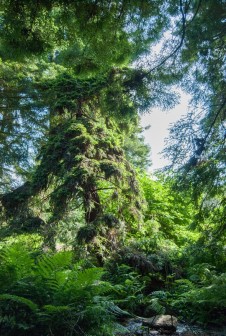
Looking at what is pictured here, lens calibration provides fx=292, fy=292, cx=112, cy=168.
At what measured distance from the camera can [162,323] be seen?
4488 mm

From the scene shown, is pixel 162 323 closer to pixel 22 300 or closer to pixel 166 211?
pixel 22 300

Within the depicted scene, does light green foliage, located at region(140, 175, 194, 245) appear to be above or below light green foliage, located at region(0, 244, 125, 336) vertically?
above

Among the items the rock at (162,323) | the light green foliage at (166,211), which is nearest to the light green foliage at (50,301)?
the rock at (162,323)

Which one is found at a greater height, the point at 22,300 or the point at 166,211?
the point at 166,211

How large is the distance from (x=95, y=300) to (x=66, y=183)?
3302 mm

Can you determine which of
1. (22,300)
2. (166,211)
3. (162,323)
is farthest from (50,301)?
(166,211)

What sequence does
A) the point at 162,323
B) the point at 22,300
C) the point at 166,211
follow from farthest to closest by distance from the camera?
the point at 166,211, the point at 162,323, the point at 22,300

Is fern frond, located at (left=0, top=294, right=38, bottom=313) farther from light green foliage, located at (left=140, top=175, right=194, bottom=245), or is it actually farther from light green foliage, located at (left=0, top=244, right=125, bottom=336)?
light green foliage, located at (left=140, top=175, right=194, bottom=245)

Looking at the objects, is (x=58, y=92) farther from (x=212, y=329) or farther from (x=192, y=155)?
(x=212, y=329)

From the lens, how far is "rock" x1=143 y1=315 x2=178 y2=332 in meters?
4.42

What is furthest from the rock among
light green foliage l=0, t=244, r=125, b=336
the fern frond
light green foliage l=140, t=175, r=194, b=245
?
light green foliage l=140, t=175, r=194, b=245

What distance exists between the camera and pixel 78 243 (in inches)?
231

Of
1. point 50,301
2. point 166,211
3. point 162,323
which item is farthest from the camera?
point 166,211

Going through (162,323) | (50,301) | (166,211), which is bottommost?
(162,323)
